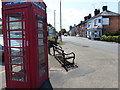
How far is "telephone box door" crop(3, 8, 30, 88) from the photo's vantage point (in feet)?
11.9

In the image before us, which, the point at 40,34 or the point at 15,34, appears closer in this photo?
the point at 15,34

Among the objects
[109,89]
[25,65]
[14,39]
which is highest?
A: [14,39]

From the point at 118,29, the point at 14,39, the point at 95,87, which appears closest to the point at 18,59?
the point at 14,39

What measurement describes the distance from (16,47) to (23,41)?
1.16 feet

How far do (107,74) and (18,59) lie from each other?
11.6 feet

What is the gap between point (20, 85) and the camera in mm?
3832

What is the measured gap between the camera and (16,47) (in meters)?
3.80

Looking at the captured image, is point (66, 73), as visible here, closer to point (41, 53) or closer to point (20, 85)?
point (41, 53)

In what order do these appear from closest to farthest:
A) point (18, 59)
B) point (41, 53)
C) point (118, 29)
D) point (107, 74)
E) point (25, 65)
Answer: point (25, 65) < point (18, 59) < point (41, 53) < point (107, 74) < point (118, 29)

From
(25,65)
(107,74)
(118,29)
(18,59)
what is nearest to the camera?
(25,65)

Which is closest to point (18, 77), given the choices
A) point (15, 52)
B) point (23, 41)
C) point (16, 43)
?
point (15, 52)

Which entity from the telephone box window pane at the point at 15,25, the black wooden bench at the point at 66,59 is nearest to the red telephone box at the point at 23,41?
the telephone box window pane at the point at 15,25

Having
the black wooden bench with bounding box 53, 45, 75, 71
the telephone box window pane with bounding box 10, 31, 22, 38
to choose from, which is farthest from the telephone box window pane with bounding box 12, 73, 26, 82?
the black wooden bench with bounding box 53, 45, 75, 71

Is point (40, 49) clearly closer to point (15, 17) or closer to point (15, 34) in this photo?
point (15, 34)
